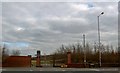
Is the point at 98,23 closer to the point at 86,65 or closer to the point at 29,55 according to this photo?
the point at 86,65

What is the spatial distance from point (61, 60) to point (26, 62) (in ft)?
36.3

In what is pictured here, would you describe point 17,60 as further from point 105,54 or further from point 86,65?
point 105,54

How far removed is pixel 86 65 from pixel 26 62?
47.3 ft

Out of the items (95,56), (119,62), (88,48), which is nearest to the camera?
(119,62)

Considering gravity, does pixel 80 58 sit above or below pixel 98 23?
below

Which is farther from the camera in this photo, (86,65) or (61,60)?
(61,60)

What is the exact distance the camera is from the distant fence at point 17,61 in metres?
55.4

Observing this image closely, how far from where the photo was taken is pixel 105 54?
61875mm

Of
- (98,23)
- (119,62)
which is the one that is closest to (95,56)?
(119,62)

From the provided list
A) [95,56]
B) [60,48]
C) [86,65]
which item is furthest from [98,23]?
[60,48]

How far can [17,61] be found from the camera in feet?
183

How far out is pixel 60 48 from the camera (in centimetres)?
7569

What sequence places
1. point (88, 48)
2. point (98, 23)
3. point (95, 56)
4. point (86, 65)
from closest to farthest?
point (98, 23) < point (86, 65) < point (95, 56) < point (88, 48)

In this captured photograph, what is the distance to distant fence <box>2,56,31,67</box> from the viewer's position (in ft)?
182
